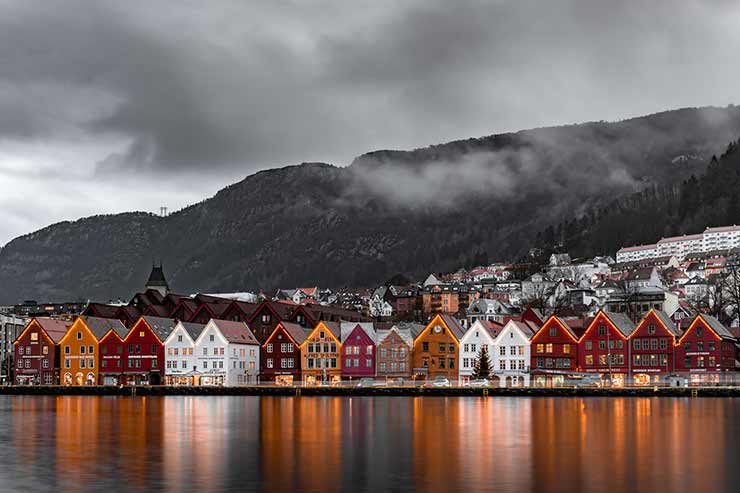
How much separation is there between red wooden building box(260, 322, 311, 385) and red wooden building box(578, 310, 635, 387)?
36.2 m

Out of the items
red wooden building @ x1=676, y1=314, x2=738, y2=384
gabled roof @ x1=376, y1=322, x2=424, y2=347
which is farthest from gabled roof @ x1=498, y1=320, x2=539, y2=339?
red wooden building @ x1=676, y1=314, x2=738, y2=384

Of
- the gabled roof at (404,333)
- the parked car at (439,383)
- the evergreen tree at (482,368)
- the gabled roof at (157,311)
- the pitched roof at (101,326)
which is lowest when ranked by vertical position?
the parked car at (439,383)

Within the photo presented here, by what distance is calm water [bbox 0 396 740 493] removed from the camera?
3650cm

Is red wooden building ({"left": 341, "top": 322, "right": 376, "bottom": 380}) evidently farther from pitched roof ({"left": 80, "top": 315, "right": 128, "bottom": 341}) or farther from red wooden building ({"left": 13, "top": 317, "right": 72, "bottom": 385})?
red wooden building ({"left": 13, "top": 317, "right": 72, "bottom": 385})

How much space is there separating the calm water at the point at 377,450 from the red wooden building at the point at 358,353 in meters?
48.6

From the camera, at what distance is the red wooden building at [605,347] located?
4751 inches

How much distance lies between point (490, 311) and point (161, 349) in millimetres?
82777

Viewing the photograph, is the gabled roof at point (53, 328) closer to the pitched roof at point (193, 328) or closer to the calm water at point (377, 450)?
the pitched roof at point (193, 328)

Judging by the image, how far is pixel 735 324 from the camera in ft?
573

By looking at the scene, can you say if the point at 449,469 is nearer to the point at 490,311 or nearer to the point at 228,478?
the point at 228,478

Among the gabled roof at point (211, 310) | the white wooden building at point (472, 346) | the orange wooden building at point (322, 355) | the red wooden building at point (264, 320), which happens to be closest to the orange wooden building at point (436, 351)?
the white wooden building at point (472, 346)

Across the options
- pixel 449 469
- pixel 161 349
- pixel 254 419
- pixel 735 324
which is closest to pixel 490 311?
pixel 735 324

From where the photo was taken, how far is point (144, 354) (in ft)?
431

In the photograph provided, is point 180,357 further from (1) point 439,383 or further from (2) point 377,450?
(2) point 377,450
